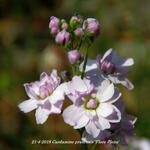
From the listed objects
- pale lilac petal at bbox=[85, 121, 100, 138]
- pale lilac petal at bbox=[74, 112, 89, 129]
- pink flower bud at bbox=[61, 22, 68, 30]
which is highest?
pink flower bud at bbox=[61, 22, 68, 30]

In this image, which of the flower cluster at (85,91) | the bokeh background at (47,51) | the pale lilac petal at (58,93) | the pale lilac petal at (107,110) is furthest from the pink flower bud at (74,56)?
the bokeh background at (47,51)

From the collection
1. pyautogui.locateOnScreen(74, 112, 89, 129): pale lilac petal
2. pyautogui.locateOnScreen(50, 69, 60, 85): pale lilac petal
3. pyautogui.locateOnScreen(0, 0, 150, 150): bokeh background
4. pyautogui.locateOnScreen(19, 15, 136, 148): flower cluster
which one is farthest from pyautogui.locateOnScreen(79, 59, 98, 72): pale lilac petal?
pyautogui.locateOnScreen(0, 0, 150, 150): bokeh background

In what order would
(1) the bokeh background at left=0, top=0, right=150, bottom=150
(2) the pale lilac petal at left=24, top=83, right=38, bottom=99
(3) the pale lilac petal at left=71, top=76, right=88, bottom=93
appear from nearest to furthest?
(3) the pale lilac petal at left=71, top=76, right=88, bottom=93, (2) the pale lilac petal at left=24, top=83, right=38, bottom=99, (1) the bokeh background at left=0, top=0, right=150, bottom=150

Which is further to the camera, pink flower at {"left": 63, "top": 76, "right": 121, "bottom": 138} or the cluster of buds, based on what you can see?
the cluster of buds

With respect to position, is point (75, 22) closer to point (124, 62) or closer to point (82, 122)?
point (124, 62)

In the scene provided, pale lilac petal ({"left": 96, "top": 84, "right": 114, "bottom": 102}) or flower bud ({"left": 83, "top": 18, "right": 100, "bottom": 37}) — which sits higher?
flower bud ({"left": 83, "top": 18, "right": 100, "bottom": 37})

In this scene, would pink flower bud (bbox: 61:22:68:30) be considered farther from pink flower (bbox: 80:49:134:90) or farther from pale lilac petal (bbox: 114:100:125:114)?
pale lilac petal (bbox: 114:100:125:114)

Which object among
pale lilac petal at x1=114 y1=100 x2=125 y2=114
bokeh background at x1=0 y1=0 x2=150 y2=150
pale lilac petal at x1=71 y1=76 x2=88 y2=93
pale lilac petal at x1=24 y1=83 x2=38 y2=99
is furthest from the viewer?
bokeh background at x1=0 y1=0 x2=150 y2=150
